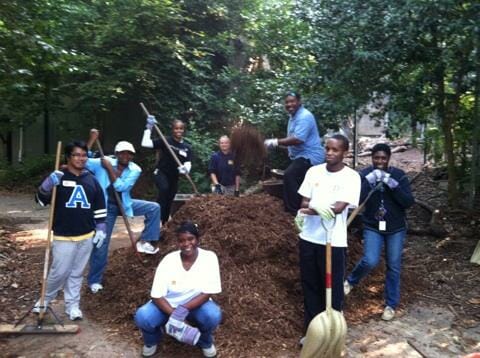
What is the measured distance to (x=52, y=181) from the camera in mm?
4383

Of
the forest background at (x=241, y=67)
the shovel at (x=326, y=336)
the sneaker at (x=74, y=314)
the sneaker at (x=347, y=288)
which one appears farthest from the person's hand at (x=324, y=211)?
the forest background at (x=241, y=67)

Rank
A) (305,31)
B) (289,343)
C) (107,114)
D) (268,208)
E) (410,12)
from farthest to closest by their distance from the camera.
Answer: (107,114) < (305,31) < (410,12) < (268,208) < (289,343)

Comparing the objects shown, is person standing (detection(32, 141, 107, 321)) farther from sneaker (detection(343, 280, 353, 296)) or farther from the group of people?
sneaker (detection(343, 280, 353, 296))

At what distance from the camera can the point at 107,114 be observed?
44.2 feet

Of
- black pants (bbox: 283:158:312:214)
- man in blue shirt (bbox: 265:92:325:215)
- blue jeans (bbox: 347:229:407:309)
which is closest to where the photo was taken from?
blue jeans (bbox: 347:229:407:309)

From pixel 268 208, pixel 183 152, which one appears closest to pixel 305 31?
pixel 183 152

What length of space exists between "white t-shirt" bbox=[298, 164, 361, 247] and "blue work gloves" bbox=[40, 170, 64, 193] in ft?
6.99

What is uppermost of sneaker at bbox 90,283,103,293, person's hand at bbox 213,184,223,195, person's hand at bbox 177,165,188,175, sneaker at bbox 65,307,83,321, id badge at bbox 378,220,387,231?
person's hand at bbox 177,165,188,175

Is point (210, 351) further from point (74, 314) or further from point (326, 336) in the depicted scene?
point (74, 314)

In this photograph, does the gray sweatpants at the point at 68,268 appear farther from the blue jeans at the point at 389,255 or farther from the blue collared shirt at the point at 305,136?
the blue jeans at the point at 389,255

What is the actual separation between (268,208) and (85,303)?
217 cm

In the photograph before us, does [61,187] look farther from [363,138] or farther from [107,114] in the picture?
[363,138]

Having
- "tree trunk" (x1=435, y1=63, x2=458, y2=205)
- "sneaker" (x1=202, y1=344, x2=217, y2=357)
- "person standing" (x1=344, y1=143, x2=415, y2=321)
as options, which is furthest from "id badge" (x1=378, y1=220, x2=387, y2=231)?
"tree trunk" (x1=435, y1=63, x2=458, y2=205)

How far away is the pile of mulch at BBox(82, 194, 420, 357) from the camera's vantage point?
4297mm
